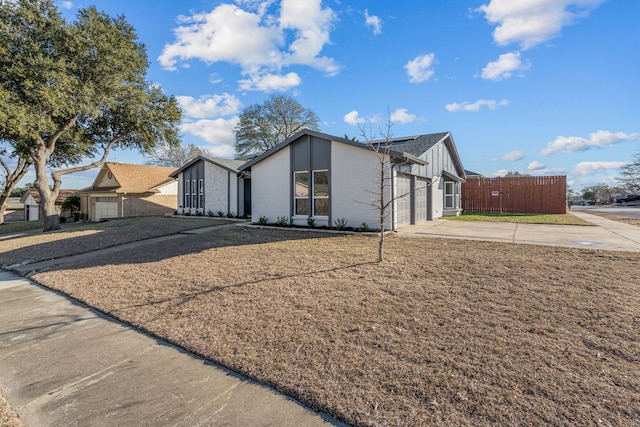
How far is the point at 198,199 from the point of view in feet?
69.6

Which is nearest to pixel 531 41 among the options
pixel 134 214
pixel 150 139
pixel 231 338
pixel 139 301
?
pixel 231 338

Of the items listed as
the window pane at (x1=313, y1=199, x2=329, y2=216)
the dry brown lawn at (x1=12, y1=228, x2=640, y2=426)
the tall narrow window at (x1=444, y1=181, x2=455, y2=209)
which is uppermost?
the tall narrow window at (x1=444, y1=181, x2=455, y2=209)

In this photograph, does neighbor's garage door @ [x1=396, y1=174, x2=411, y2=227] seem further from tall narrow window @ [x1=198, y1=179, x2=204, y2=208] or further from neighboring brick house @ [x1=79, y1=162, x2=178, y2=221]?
neighboring brick house @ [x1=79, y1=162, x2=178, y2=221]

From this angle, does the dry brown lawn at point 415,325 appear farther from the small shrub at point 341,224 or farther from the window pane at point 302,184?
the window pane at point 302,184

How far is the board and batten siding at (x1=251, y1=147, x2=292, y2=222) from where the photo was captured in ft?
44.3

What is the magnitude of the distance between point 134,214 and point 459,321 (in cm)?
2510

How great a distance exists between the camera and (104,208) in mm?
24531

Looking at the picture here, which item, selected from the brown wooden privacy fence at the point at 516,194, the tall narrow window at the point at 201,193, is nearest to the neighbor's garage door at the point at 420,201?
the brown wooden privacy fence at the point at 516,194

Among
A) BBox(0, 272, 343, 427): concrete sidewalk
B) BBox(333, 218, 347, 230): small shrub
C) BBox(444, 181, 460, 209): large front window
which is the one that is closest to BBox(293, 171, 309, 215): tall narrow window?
BBox(333, 218, 347, 230): small shrub

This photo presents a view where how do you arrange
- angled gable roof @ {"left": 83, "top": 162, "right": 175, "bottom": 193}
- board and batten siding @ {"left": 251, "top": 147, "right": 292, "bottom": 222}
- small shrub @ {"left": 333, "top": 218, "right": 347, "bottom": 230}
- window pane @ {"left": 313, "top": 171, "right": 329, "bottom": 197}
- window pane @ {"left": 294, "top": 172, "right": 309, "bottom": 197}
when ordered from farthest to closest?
1. angled gable roof @ {"left": 83, "top": 162, "right": 175, "bottom": 193}
2. board and batten siding @ {"left": 251, "top": 147, "right": 292, "bottom": 222}
3. window pane @ {"left": 294, "top": 172, "right": 309, "bottom": 197}
4. window pane @ {"left": 313, "top": 171, "right": 329, "bottom": 197}
5. small shrub @ {"left": 333, "top": 218, "right": 347, "bottom": 230}

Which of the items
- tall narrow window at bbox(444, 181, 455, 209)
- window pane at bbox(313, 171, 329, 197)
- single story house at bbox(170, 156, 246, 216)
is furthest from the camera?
single story house at bbox(170, 156, 246, 216)

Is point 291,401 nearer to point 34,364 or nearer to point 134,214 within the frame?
point 34,364

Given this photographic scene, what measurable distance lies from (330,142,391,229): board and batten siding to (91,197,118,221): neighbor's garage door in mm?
19571

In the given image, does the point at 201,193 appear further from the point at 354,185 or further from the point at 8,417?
the point at 8,417
